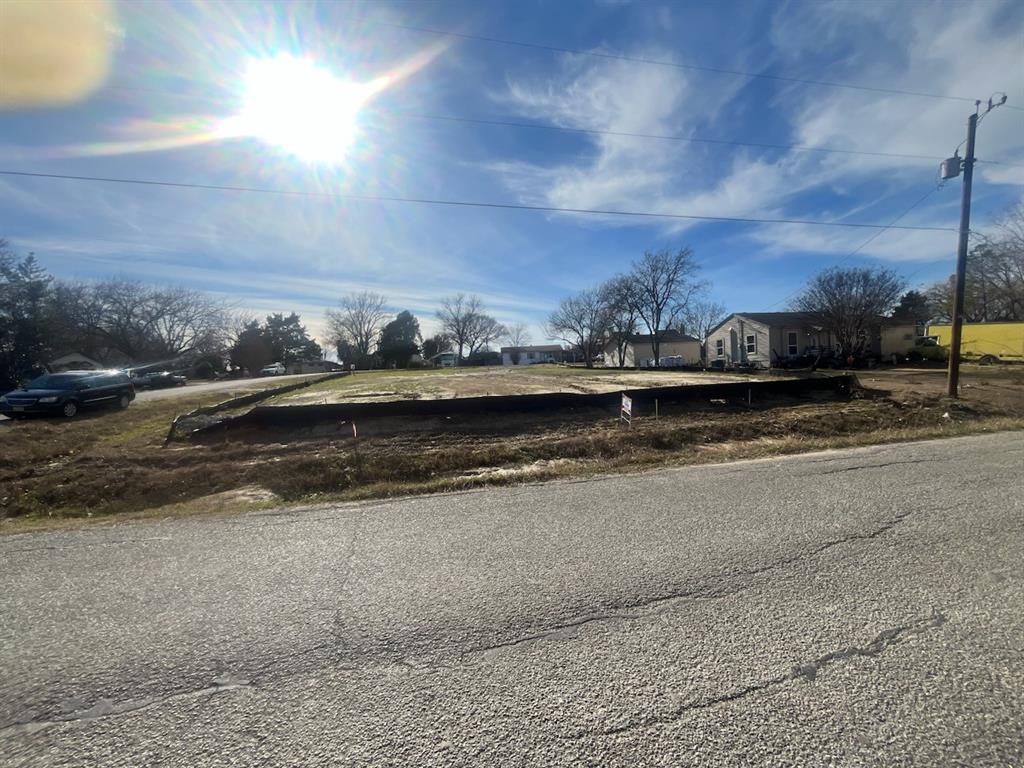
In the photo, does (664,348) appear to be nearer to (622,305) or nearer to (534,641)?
(622,305)

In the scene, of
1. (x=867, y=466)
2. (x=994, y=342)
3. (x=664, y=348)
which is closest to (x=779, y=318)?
(x=994, y=342)

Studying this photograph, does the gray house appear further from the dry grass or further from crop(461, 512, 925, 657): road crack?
crop(461, 512, 925, 657): road crack

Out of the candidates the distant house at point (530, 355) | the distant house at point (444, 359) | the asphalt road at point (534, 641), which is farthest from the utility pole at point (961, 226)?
the distant house at point (530, 355)

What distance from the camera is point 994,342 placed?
30.9 meters

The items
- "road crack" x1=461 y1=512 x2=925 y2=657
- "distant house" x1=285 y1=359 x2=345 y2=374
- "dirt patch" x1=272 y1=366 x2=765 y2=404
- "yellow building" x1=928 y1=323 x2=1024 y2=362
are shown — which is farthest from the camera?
"distant house" x1=285 y1=359 x2=345 y2=374

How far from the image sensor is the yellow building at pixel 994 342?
29.3 meters

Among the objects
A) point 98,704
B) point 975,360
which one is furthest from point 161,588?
point 975,360

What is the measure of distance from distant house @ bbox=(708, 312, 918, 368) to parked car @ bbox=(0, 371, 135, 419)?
4428 cm

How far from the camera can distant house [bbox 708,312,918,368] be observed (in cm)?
3828

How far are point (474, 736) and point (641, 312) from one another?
Answer: 174 feet

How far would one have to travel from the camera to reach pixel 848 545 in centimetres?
357

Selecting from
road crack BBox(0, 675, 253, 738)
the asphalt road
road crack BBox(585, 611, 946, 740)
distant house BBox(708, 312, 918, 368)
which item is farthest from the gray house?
road crack BBox(0, 675, 253, 738)

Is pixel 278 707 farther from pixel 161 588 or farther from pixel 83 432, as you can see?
pixel 83 432

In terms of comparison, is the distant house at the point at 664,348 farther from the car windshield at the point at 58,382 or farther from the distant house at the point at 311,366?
the car windshield at the point at 58,382
